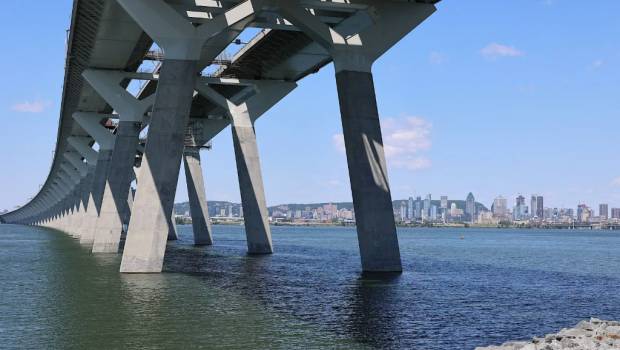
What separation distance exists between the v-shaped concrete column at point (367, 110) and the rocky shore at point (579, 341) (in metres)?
17.0

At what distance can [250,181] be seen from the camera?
159 ft

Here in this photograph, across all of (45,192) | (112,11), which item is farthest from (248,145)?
(45,192)

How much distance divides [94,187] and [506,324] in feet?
163

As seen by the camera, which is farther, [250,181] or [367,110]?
[250,181]

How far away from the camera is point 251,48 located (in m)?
45.8

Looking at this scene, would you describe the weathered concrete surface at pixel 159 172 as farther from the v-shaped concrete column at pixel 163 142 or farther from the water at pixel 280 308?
the water at pixel 280 308

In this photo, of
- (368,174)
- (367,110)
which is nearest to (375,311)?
(368,174)

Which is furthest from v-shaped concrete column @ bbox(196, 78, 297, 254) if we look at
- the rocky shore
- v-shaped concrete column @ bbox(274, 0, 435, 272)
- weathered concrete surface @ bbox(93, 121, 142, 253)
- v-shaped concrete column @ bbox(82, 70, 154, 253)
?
the rocky shore

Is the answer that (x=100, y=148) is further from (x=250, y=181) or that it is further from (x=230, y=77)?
(x=250, y=181)

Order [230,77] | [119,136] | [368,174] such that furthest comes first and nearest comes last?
[230,77] < [119,136] < [368,174]

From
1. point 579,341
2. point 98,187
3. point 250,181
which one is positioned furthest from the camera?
point 98,187

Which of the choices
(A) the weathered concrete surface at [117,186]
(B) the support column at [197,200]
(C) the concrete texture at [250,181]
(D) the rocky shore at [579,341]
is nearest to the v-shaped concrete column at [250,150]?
(C) the concrete texture at [250,181]

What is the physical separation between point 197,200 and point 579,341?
56620 mm

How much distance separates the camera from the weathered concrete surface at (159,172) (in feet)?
105
